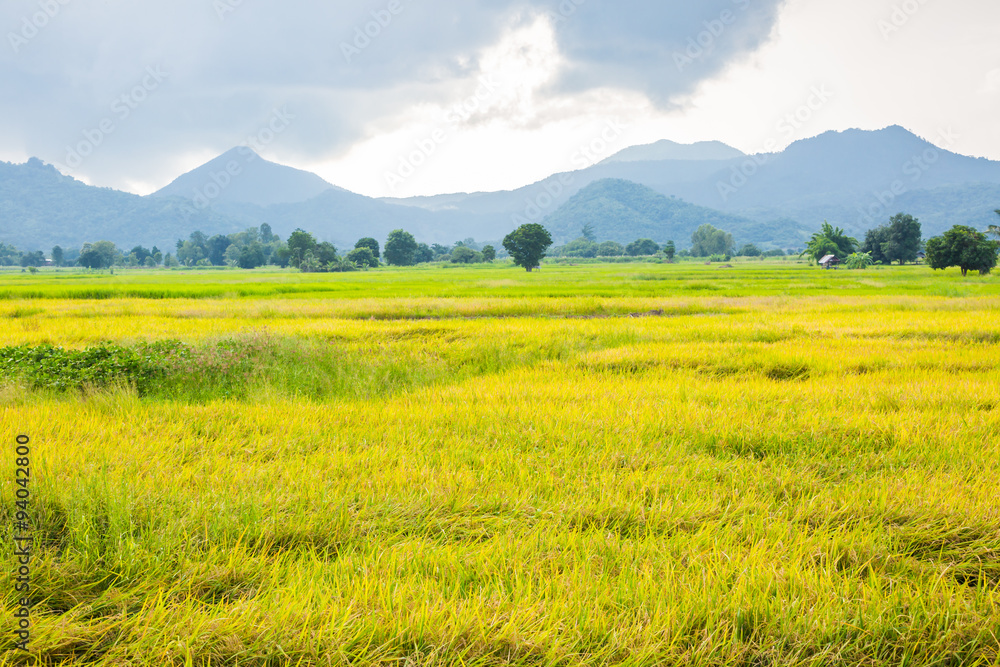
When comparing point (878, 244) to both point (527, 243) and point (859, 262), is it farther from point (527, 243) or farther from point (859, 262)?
point (527, 243)

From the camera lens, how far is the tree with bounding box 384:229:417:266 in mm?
148625

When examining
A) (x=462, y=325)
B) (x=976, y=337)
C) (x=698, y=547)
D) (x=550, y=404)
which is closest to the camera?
(x=698, y=547)

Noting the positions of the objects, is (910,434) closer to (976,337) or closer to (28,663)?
(28,663)

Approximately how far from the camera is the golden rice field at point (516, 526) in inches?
104

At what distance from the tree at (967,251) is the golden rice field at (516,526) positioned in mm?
70793

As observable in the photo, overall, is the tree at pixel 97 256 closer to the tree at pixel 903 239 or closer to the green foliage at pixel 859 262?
the green foliage at pixel 859 262

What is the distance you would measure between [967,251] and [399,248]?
125 m

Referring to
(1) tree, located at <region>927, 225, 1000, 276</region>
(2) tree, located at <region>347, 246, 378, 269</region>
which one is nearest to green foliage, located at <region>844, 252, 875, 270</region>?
(1) tree, located at <region>927, 225, 1000, 276</region>

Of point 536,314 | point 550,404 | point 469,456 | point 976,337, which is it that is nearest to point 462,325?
point 536,314

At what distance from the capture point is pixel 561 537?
358 cm

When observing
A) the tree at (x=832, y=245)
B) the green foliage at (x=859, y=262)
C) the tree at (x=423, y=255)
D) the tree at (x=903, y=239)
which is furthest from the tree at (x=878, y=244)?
the tree at (x=423, y=255)

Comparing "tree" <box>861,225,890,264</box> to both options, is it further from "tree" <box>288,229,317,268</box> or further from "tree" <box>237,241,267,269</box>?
"tree" <box>237,241,267,269</box>

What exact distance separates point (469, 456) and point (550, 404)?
2448mm

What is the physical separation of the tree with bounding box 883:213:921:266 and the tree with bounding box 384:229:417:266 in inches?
4650
